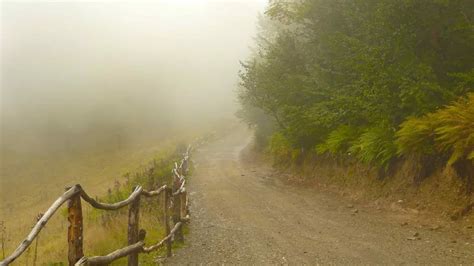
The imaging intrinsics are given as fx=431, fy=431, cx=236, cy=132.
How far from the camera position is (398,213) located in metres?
11.8

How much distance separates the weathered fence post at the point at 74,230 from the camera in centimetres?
556

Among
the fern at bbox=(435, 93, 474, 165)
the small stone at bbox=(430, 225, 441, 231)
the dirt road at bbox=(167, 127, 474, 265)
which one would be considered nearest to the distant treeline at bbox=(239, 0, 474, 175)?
the fern at bbox=(435, 93, 474, 165)

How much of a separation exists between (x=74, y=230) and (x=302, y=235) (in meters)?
6.47

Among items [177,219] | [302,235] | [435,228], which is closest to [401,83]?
[435,228]

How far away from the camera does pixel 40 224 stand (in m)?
4.94

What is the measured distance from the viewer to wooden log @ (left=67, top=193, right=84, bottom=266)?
18.2ft

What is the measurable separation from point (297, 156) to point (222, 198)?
595 centimetres

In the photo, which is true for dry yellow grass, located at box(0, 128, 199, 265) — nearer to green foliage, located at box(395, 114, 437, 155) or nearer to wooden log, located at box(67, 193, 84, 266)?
wooden log, located at box(67, 193, 84, 266)

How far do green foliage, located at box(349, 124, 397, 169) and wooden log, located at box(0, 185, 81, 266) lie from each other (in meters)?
9.90

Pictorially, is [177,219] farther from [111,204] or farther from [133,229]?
[111,204]

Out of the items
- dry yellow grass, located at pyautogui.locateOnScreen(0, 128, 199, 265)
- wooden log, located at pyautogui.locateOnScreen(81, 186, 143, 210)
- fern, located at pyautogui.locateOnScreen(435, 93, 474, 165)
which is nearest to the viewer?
wooden log, located at pyautogui.locateOnScreen(81, 186, 143, 210)

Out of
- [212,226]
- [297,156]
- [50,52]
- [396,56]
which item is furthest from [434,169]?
[50,52]

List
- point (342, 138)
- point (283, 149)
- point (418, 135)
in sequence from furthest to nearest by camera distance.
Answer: point (283, 149) → point (342, 138) → point (418, 135)

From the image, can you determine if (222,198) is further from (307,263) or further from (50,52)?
(50,52)
